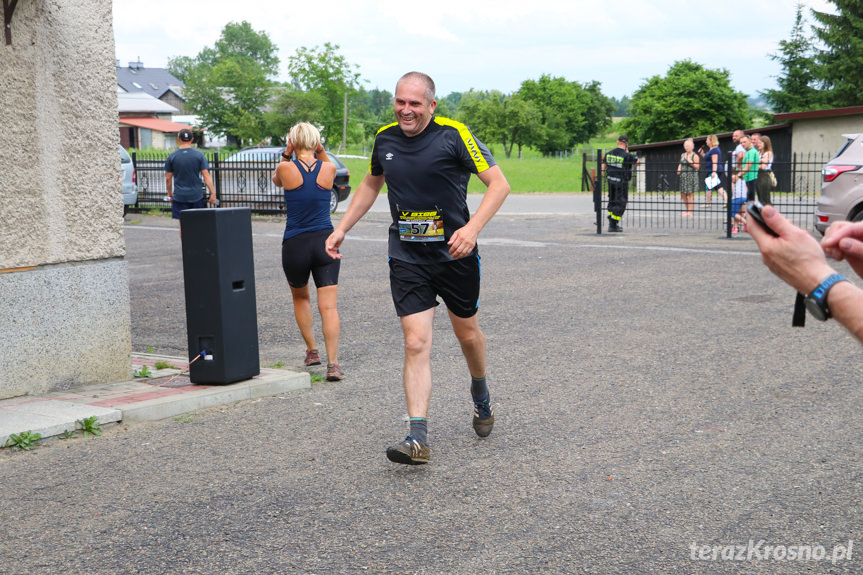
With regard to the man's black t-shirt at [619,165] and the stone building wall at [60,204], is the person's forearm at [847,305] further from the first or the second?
the man's black t-shirt at [619,165]

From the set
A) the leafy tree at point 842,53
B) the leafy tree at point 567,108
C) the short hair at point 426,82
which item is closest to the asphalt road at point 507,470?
the short hair at point 426,82

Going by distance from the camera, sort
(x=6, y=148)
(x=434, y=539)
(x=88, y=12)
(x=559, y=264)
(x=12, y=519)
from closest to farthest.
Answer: (x=434, y=539) < (x=12, y=519) < (x=6, y=148) < (x=88, y=12) < (x=559, y=264)

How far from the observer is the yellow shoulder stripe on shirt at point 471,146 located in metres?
4.99

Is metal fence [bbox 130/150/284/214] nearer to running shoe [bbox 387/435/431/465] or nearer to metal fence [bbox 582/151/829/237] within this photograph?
metal fence [bbox 582/151/829/237]

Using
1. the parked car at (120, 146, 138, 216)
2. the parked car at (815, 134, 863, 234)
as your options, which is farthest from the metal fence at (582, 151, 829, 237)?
the parked car at (120, 146, 138, 216)

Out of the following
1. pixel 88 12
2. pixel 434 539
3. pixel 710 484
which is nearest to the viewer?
pixel 434 539

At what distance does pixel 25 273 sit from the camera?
20.5ft

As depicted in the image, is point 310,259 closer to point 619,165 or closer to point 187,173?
point 187,173

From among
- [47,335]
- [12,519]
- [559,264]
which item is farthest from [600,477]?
[559,264]

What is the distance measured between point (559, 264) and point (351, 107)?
7603 cm

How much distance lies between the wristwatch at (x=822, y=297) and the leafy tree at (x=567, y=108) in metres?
114

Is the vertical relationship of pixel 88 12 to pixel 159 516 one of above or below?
above

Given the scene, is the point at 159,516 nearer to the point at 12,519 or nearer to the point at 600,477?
the point at 12,519

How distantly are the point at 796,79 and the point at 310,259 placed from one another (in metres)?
53.3
